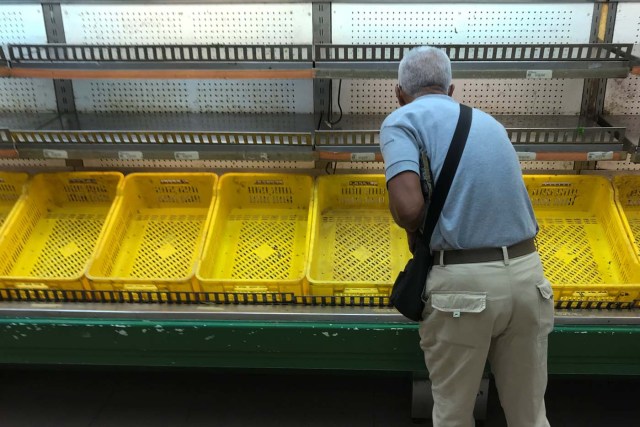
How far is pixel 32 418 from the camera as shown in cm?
308

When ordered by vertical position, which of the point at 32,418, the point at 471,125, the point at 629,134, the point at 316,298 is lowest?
the point at 32,418

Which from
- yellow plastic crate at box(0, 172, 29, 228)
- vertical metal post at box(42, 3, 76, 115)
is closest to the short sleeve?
vertical metal post at box(42, 3, 76, 115)

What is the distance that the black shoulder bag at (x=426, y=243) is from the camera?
182cm

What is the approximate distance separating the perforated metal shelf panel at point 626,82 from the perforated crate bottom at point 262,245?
1828mm

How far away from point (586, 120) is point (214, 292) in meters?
2.20

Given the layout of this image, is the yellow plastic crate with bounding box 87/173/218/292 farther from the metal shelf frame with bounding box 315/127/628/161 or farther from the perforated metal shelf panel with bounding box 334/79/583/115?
the perforated metal shelf panel with bounding box 334/79/583/115

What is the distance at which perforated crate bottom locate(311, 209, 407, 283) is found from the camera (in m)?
2.81

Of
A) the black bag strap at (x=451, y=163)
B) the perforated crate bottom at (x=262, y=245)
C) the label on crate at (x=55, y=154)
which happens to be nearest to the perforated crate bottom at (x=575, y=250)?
the black bag strap at (x=451, y=163)

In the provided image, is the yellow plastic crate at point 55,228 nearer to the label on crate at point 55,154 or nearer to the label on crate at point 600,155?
the label on crate at point 55,154

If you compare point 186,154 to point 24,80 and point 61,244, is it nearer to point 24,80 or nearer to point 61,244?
point 61,244

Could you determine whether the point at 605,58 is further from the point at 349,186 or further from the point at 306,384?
the point at 306,384

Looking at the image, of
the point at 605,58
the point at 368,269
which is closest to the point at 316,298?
the point at 368,269

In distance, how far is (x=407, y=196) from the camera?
1802 mm

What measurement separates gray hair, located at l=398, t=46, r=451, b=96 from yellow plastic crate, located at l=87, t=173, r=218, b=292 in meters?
1.35
